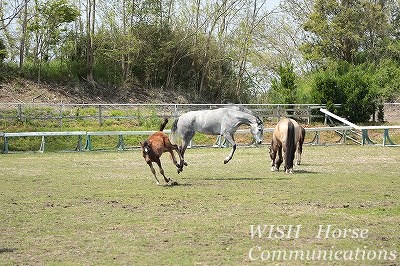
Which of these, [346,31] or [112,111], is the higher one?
[346,31]

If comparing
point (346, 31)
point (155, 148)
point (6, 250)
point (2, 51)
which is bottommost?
point (6, 250)

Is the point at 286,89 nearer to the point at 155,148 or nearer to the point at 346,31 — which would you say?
the point at 346,31

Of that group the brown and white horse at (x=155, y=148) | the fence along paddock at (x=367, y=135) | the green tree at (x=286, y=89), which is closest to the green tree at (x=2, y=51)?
the green tree at (x=286, y=89)

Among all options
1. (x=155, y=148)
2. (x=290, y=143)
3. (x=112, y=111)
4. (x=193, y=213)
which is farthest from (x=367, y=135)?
(x=193, y=213)

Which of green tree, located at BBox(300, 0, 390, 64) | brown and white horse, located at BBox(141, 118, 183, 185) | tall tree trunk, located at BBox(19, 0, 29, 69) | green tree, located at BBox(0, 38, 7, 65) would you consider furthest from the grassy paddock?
green tree, located at BBox(300, 0, 390, 64)

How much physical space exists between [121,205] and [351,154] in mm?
13579

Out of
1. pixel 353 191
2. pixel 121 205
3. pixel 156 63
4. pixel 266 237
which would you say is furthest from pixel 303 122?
pixel 266 237

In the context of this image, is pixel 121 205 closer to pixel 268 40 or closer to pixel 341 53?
pixel 341 53

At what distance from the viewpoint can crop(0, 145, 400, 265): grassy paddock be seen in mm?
8257

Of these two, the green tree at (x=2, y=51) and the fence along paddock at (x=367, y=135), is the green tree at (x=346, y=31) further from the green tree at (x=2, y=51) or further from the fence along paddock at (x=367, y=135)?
the green tree at (x=2, y=51)

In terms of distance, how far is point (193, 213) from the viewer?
36.4 ft

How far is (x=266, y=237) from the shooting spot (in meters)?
8.95

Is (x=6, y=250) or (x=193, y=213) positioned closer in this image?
(x=6, y=250)

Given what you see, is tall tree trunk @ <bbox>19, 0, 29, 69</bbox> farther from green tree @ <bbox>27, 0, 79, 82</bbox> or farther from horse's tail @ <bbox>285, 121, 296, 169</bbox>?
horse's tail @ <bbox>285, 121, 296, 169</bbox>
